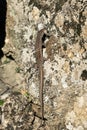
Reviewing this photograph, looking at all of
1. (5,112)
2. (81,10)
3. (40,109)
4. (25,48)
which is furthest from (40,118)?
(81,10)

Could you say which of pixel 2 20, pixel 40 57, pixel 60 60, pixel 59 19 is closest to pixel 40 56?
pixel 40 57

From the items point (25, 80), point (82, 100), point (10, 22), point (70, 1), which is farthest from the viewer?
point (10, 22)

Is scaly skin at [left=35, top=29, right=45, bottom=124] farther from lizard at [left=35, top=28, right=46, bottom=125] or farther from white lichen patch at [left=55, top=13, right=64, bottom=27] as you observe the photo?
white lichen patch at [left=55, top=13, right=64, bottom=27]

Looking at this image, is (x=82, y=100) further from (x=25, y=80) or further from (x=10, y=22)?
(x=10, y=22)

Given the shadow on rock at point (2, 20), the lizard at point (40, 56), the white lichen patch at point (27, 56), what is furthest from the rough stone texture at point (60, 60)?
the shadow on rock at point (2, 20)

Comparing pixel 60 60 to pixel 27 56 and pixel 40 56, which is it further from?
pixel 27 56

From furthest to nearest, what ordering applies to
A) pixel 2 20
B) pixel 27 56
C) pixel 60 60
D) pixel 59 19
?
1. pixel 2 20
2. pixel 27 56
3. pixel 59 19
4. pixel 60 60

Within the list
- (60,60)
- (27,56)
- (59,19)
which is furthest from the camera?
(27,56)

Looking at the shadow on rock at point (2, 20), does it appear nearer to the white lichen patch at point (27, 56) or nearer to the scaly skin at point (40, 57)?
the white lichen patch at point (27, 56)
